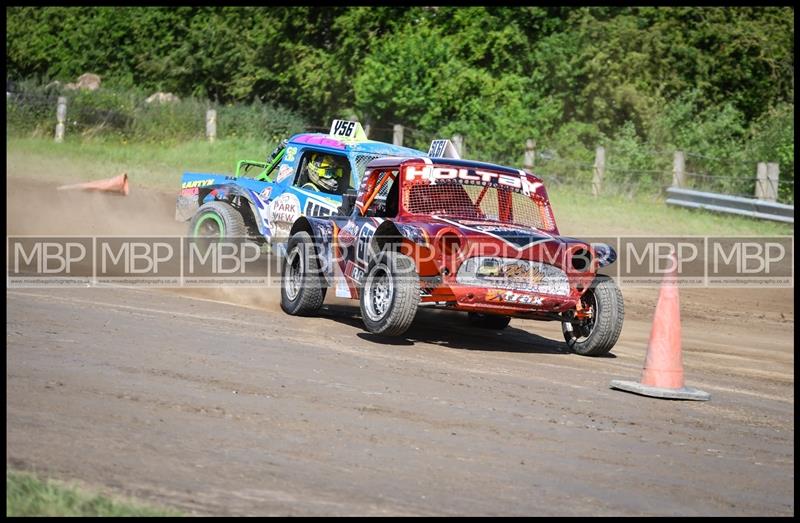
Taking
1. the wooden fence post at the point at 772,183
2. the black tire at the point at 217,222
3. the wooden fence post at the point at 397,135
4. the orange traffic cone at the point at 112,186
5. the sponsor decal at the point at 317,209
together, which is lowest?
the black tire at the point at 217,222

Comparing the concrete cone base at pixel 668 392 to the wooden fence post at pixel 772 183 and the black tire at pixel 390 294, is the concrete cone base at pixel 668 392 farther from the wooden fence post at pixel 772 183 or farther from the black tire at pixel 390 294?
the wooden fence post at pixel 772 183

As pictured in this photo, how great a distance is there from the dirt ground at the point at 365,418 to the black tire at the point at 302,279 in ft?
0.67

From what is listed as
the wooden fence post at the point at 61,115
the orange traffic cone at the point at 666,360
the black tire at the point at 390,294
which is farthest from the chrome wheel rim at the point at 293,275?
the wooden fence post at the point at 61,115

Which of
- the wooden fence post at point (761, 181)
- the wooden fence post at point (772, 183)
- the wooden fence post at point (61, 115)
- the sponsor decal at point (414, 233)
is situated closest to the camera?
the sponsor decal at point (414, 233)

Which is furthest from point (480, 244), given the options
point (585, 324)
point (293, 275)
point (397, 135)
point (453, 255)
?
point (397, 135)

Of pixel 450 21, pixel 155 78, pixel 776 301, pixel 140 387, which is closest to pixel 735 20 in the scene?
pixel 450 21

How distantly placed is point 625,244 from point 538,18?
17.7m

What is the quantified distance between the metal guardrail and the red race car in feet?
46.8

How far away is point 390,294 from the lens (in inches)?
398

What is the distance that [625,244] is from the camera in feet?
68.9

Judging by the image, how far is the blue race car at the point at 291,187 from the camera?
14.1 m

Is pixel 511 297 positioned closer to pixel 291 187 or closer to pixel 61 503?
pixel 291 187

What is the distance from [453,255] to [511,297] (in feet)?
2.01

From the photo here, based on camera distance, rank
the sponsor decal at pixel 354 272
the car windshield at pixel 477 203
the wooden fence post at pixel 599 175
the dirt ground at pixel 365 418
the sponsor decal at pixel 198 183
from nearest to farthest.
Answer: the dirt ground at pixel 365 418 → the sponsor decal at pixel 354 272 → the car windshield at pixel 477 203 → the sponsor decal at pixel 198 183 → the wooden fence post at pixel 599 175
